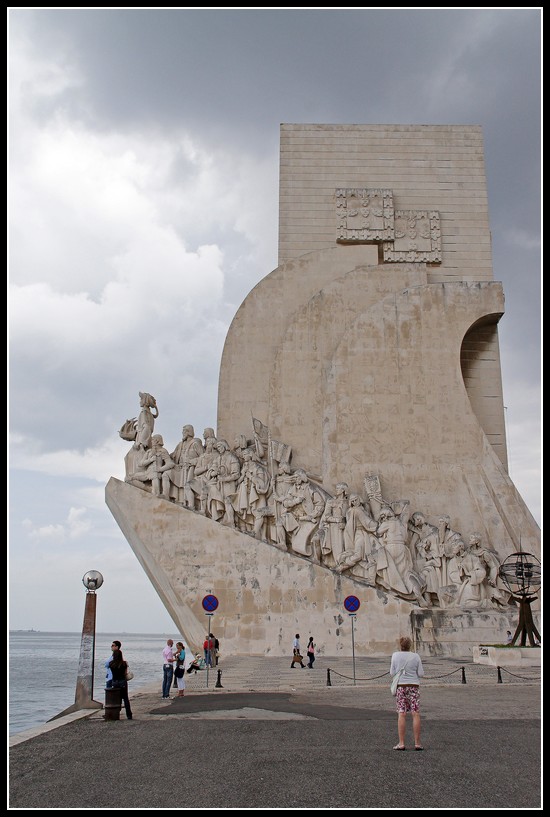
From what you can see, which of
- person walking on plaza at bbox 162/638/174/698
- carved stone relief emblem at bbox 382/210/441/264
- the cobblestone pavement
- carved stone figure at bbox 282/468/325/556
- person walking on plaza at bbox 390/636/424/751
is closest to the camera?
the cobblestone pavement

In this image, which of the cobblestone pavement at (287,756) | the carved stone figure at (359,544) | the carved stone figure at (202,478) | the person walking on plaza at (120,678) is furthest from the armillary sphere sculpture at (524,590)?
the person walking on plaza at (120,678)

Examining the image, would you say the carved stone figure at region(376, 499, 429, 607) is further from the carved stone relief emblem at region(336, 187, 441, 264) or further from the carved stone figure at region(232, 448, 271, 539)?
the carved stone relief emblem at region(336, 187, 441, 264)

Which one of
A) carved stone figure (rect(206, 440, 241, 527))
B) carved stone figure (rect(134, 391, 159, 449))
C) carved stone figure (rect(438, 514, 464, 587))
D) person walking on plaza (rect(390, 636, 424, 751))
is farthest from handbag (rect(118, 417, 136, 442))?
person walking on plaza (rect(390, 636, 424, 751))

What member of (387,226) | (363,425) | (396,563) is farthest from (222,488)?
(387,226)

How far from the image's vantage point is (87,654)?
677cm

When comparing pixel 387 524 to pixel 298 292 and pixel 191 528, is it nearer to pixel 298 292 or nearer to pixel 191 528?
pixel 191 528

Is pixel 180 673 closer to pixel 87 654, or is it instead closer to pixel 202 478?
pixel 87 654

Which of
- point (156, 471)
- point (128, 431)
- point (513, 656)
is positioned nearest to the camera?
point (513, 656)

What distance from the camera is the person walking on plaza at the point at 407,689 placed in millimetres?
4277

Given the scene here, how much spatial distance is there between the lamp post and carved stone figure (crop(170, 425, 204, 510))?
6148mm

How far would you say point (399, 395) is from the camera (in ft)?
48.1

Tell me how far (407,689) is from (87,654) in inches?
140

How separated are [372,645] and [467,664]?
79.1 inches

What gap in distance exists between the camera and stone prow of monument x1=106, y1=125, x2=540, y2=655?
12266mm
